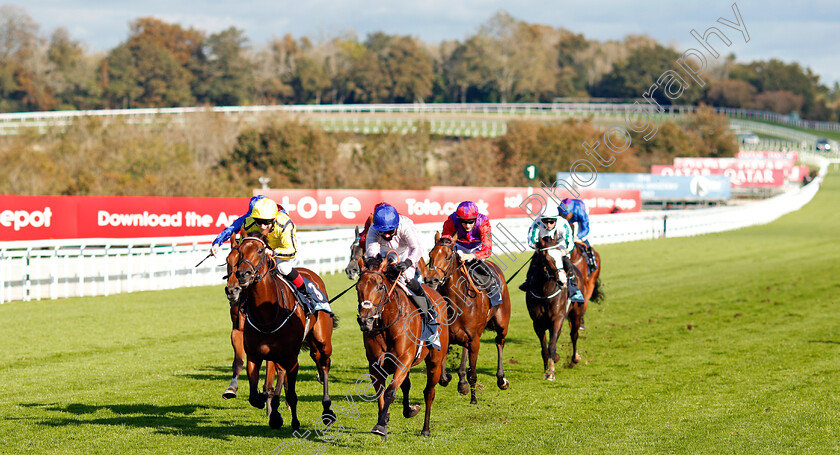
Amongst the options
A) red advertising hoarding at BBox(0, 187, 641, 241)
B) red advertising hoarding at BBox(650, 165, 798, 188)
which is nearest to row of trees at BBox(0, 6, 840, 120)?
red advertising hoarding at BBox(650, 165, 798, 188)

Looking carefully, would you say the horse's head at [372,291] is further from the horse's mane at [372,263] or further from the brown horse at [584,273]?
the brown horse at [584,273]

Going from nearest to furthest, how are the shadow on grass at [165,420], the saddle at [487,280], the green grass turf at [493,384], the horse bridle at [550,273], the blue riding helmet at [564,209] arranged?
the green grass turf at [493,384] → the shadow on grass at [165,420] → the saddle at [487,280] → the horse bridle at [550,273] → the blue riding helmet at [564,209]

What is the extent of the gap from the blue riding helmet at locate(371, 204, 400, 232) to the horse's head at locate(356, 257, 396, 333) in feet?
1.93

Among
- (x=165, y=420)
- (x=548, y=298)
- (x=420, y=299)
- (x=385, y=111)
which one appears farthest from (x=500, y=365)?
(x=385, y=111)

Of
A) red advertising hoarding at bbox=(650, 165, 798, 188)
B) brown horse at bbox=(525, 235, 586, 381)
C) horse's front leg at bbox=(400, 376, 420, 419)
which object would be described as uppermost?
red advertising hoarding at bbox=(650, 165, 798, 188)

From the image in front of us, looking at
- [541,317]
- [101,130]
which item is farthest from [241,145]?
[541,317]

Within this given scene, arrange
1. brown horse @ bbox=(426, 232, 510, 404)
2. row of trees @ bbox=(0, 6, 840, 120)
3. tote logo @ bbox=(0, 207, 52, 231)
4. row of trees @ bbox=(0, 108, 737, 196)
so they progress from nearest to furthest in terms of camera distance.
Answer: brown horse @ bbox=(426, 232, 510, 404) < tote logo @ bbox=(0, 207, 52, 231) < row of trees @ bbox=(0, 108, 737, 196) < row of trees @ bbox=(0, 6, 840, 120)

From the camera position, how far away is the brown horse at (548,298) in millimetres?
10641

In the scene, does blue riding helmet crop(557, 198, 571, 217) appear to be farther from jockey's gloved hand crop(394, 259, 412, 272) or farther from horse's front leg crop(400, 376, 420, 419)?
jockey's gloved hand crop(394, 259, 412, 272)

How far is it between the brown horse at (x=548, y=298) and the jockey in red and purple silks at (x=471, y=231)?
98 centimetres

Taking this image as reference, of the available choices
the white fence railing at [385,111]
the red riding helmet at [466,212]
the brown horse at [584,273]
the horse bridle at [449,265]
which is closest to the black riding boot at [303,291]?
the horse bridle at [449,265]

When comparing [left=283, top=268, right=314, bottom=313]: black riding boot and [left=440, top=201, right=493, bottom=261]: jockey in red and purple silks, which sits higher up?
[left=440, top=201, right=493, bottom=261]: jockey in red and purple silks

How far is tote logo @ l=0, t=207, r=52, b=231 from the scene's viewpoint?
63.0ft

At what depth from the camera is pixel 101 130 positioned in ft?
156
